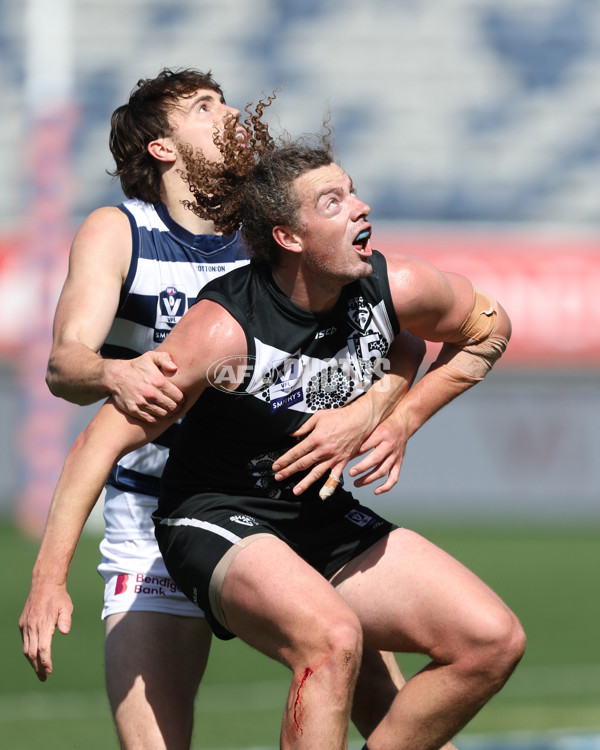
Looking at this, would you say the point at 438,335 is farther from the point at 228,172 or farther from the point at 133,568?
the point at 133,568

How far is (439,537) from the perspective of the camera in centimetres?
1495

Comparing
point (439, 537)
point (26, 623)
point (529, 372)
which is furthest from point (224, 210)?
point (529, 372)

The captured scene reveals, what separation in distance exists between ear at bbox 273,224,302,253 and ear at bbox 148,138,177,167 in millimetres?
865

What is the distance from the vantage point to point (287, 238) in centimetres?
365

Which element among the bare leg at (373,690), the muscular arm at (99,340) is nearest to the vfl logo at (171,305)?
the muscular arm at (99,340)

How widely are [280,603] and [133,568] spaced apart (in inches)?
44.0

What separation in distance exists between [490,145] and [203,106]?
15672 mm

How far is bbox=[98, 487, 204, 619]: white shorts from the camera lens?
4.10 metres

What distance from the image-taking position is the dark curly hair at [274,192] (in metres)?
3.65

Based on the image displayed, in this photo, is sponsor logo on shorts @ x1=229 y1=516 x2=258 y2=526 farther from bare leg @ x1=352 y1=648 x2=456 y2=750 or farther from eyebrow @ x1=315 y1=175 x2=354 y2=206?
eyebrow @ x1=315 y1=175 x2=354 y2=206

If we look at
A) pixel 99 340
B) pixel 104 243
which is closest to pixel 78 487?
pixel 99 340

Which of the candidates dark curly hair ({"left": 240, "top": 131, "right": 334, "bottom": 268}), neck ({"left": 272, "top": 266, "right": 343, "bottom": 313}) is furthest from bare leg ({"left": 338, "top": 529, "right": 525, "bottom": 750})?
dark curly hair ({"left": 240, "top": 131, "right": 334, "bottom": 268})

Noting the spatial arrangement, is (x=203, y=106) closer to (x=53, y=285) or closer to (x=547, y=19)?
(x=53, y=285)

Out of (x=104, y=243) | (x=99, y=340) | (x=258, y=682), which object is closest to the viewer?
(x=99, y=340)
